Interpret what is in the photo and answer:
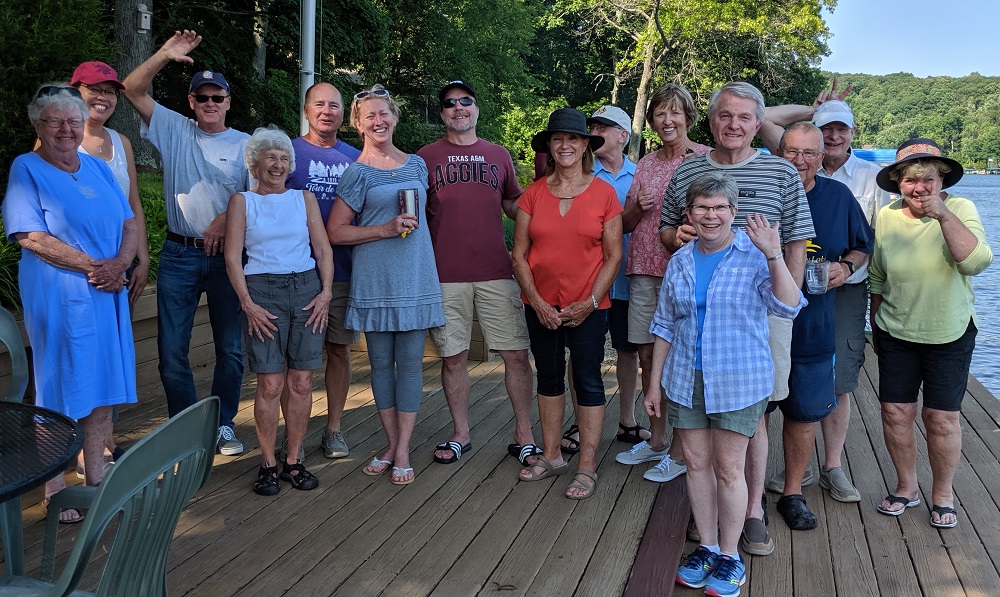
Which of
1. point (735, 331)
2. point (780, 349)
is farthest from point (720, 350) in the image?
point (780, 349)

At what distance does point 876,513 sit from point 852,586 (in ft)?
2.33

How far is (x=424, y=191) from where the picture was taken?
11.7ft

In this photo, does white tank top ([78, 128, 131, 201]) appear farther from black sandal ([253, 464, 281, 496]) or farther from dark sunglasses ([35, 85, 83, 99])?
black sandal ([253, 464, 281, 496])

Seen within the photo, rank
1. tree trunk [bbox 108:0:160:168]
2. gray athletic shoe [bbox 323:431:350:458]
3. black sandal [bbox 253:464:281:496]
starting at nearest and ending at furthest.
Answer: black sandal [bbox 253:464:281:496], gray athletic shoe [bbox 323:431:350:458], tree trunk [bbox 108:0:160:168]

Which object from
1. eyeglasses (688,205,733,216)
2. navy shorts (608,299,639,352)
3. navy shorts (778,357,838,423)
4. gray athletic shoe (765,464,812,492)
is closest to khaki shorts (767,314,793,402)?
navy shorts (778,357,838,423)

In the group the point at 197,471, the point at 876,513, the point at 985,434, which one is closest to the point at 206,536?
the point at 197,471

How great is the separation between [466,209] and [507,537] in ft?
4.65

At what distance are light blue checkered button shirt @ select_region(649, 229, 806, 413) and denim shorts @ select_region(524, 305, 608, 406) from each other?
0.76 meters

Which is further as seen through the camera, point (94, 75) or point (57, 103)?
point (94, 75)

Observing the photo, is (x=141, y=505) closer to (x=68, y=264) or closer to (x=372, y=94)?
(x=68, y=264)

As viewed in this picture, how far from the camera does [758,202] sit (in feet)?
9.73

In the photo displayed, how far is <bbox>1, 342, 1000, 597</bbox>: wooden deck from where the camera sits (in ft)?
9.02

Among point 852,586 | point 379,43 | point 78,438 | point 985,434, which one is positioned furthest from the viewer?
point 379,43

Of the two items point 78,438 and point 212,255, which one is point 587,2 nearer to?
point 212,255
